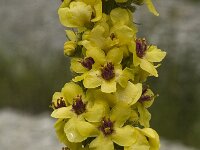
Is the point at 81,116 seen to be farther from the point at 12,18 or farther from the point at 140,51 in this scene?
the point at 12,18

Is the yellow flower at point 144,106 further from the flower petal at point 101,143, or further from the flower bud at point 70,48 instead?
the flower bud at point 70,48

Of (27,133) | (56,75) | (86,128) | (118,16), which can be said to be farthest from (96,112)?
(56,75)

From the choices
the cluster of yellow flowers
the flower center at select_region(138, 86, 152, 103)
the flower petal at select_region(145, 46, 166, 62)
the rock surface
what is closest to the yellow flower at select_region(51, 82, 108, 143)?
the cluster of yellow flowers

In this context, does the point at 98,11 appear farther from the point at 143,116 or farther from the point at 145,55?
the point at 143,116

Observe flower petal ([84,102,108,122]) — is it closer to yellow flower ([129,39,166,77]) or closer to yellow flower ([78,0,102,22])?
yellow flower ([129,39,166,77])

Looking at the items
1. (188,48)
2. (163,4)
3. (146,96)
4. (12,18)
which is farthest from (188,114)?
(146,96)

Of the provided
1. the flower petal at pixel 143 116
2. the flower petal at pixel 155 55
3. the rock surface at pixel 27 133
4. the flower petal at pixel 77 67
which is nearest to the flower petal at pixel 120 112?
the flower petal at pixel 143 116
